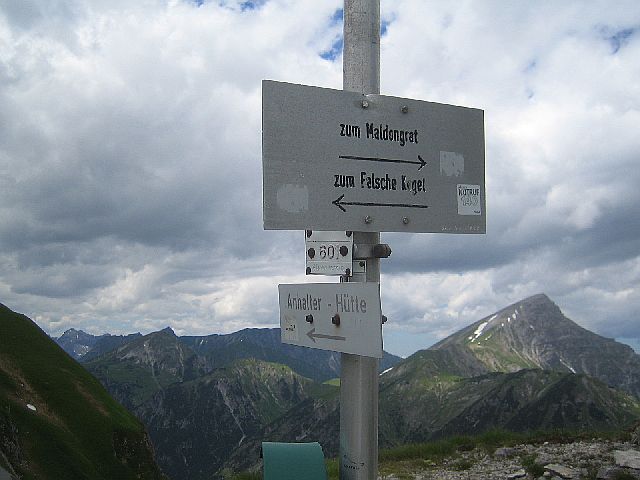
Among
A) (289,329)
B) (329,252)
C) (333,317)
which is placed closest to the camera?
(333,317)

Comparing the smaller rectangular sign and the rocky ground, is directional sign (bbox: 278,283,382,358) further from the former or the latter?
the rocky ground

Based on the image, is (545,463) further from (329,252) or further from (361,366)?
(329,252)

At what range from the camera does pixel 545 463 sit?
1242cm

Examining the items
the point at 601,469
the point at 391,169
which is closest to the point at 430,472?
the point at 601,469

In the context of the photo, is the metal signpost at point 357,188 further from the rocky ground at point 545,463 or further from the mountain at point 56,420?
the mountain at point 56,420

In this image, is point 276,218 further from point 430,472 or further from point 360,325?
point 430,472

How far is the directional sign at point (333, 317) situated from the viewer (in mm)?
4453

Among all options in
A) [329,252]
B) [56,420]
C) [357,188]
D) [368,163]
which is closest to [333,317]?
Answer: [329,252]

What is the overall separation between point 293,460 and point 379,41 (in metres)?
3.76

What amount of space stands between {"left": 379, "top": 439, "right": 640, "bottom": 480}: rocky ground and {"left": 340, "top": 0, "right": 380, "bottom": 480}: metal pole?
8030mm

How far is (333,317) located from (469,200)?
169cm

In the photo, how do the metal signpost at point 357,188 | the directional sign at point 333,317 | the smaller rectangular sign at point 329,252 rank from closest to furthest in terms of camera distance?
the directional sign at point 333,317, the metal signpost at point 357,188, the smaller rectangular sign at point 329,252

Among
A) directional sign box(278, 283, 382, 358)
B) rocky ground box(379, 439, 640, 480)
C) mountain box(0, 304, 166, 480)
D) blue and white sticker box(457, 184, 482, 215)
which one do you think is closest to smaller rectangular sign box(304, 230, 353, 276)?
directional sign box(278, 283, 382, 358)

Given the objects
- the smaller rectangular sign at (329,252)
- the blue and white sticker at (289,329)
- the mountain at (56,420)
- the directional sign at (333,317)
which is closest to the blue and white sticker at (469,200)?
the smaller rectangular sign at (329,252)
